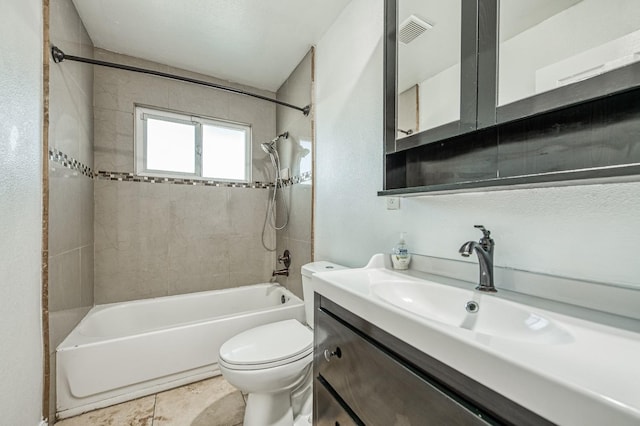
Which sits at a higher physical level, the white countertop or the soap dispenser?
the soap dispenser

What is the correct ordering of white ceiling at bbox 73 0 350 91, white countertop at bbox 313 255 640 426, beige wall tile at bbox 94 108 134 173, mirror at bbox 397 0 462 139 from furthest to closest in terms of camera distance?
beige wall tile at bbox 94 108 134 173
white ceiling at bbox 73 0 350 91
mirror at bbox 397 0 462 139
white countertop at bbox 313 255 640 426

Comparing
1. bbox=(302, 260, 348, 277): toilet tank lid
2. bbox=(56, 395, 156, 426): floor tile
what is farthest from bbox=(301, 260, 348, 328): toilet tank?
bbox=(56, 395, 156, 426): floor tile

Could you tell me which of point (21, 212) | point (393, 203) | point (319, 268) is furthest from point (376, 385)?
point (21, 212)

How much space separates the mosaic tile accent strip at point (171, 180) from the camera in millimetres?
2088

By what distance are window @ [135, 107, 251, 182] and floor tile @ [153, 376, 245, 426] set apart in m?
1.69

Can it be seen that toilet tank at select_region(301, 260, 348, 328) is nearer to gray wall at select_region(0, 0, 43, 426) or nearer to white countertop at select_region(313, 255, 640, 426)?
white countertop at select_region(313, 255, 640, 426)

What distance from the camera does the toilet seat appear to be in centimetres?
118

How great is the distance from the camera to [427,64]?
1060mm

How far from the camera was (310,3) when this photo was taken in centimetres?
162

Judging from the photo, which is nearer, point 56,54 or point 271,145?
point 56,54

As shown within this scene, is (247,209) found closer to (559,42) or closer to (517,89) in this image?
(517,89)

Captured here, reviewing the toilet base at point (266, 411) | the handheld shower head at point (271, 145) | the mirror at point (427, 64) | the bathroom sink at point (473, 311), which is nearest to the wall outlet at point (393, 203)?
the mirror at point (427, 64)

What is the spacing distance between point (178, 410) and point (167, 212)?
149 cm

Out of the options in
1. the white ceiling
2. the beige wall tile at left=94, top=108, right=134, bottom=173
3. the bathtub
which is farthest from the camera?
the beige wall tile at left=94, top=108, right=134, bottom=173
